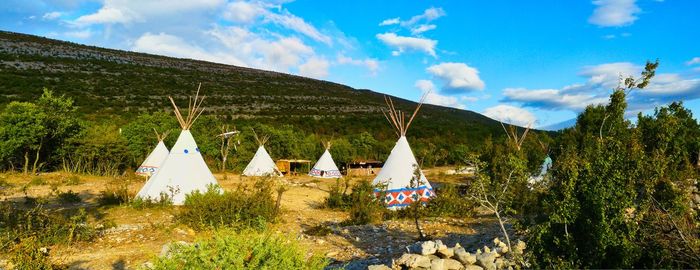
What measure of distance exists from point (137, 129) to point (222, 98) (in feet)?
71.3

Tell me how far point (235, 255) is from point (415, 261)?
2903 millimetres

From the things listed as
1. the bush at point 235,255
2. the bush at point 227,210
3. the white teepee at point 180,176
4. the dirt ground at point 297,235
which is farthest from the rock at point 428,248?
the white teepee at point 180,176

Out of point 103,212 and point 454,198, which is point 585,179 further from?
point 103,212

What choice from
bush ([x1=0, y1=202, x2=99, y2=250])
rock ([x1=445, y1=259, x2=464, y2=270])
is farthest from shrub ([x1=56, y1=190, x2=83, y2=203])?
rock ([x1=445, y1=259, x2=464, y2=270])

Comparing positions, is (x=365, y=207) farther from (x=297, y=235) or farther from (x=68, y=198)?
(x=68, y=198)

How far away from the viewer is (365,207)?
11391 millimetres

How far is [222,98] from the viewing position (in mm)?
47906

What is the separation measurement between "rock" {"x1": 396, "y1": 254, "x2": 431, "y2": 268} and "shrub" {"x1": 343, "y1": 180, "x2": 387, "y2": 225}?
494 cm

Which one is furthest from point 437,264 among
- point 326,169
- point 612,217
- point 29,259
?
point 326,169

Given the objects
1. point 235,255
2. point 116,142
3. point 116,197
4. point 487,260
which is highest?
point 116,142

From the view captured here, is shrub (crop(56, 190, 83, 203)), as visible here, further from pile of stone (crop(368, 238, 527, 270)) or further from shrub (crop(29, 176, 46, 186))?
pile of stone (crop(368, 238, 527, 270))

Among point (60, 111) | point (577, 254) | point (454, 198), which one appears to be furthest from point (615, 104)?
point (60, 111)

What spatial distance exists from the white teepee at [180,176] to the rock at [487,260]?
311 inches

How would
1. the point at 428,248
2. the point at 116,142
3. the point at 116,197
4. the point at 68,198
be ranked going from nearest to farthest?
the point at 428,248 → the point at 116,197 → the point at 68,198 → the point at 116,142
